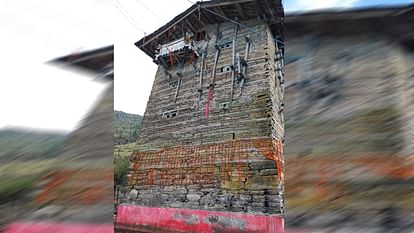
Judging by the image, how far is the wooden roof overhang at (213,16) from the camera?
255 inches

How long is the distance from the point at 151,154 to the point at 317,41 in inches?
253

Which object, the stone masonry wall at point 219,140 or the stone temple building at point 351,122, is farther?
the stone masonry wall at point 219,140

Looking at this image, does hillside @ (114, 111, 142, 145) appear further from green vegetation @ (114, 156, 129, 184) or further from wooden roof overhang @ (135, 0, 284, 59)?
wooden roof overhang @ (135, 0, 284, 59)

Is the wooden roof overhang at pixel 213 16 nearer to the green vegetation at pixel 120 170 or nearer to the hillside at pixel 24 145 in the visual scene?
the green vegetation at pixel 120 170

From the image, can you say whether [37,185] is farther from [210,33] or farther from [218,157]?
[210,33]

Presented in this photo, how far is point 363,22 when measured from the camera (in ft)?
2.00

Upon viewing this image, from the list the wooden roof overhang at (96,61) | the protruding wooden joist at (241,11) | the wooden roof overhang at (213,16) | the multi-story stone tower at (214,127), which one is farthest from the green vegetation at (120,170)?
the wooden roof overhang at (96,61)

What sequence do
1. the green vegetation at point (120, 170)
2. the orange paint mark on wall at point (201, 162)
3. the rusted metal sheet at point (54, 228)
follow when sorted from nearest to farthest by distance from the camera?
the rusted metal sheet at point (54, 228) → the orange paint mark on wall at point (201, 162) → the green vegetation at point (120, 170)

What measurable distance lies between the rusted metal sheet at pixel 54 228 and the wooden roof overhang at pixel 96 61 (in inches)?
22.1

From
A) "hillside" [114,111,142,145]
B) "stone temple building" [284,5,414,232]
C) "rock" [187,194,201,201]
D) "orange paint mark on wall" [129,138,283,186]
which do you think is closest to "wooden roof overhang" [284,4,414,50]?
"stone temple building" [284,5,414,232]

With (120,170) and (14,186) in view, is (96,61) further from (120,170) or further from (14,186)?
(120,170)

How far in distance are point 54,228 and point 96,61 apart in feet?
2.05

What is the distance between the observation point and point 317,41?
670 mm

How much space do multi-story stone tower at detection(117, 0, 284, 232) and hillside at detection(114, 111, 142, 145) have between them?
494 cm
